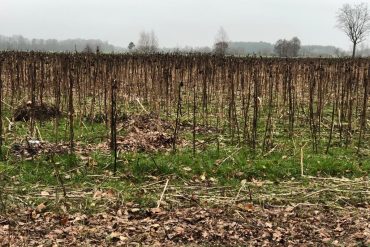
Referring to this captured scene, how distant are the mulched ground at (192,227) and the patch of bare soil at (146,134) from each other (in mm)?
2404

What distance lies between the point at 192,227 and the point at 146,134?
3.79 meters

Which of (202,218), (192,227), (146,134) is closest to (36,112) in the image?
(146,134)

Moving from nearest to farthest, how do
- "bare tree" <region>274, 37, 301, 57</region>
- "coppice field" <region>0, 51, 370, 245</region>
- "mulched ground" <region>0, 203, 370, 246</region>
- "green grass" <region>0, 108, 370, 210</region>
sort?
"mulched ground" <region>0, 203, 370, 246</region>
"coppice field" <region>0, 51, 370, 245</region>
"green grass" <region>0, 108, 370, 210</region>
"bare tree" <region>274, 37, 301, 57</region>

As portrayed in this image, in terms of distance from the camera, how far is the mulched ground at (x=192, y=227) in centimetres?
447

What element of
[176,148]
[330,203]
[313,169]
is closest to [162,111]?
[176,148]

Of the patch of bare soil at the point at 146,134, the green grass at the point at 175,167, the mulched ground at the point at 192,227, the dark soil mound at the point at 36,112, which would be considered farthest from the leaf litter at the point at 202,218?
the dark soil mound at the point at 36,112

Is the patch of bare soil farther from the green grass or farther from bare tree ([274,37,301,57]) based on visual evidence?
bare tree ([274,37,301,57])

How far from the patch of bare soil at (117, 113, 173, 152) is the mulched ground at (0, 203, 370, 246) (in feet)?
7.89

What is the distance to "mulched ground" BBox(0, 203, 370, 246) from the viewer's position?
4.47 m

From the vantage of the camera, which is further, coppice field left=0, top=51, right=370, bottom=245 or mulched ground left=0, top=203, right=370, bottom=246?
coppice field left=0, top=51, right=370, bottom=245

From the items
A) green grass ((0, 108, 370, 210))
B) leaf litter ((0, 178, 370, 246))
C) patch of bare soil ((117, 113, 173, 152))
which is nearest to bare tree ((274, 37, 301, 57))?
patch of bare soil ((117, 113, 173, 152))

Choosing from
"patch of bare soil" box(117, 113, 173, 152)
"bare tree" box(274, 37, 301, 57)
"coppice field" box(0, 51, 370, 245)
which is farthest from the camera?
"bare tree" box(274, 37, 301, 57)

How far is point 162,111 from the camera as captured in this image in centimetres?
1098

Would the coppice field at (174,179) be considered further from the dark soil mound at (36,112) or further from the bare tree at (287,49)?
the bare tree at (287,49)
